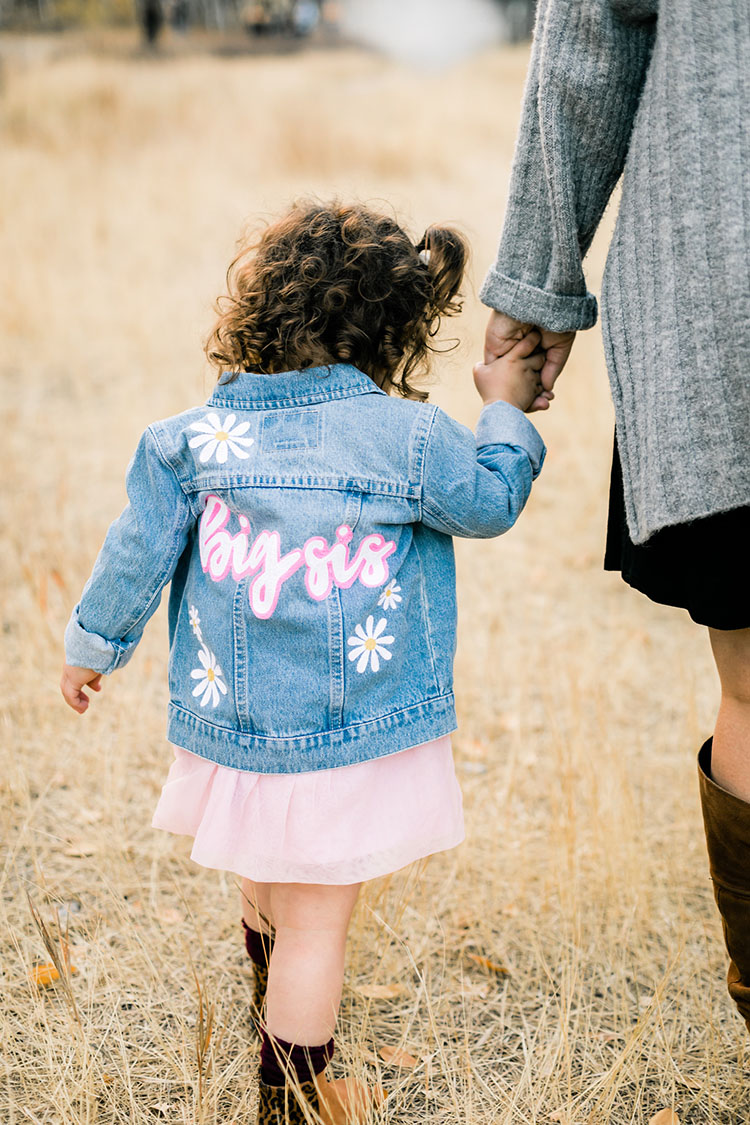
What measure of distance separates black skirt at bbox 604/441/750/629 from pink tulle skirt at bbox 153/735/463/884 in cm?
44

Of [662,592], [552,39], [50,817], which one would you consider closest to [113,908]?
[50,817]

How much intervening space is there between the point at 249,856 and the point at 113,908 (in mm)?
863

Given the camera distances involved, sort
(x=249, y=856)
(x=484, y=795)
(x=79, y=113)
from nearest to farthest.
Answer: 1. (x=249, y=856)
2. (x=484, y=795)
3. (x=79, y=113)

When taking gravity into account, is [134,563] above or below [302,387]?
below

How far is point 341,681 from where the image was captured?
1.43 meters

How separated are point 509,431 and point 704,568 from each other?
40 cm

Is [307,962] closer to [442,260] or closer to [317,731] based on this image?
[317,731]

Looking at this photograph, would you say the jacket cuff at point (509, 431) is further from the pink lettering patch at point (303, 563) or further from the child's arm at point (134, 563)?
the child's arm at point (134, 563)

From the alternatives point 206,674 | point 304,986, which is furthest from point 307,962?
point 206,674

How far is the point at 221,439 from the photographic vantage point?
147 centimetres

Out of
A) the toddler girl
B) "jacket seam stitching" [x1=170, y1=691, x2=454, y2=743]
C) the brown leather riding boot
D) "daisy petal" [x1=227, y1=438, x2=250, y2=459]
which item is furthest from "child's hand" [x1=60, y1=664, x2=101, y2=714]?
the brown leather riding boot

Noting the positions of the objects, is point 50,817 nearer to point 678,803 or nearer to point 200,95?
point 678,803

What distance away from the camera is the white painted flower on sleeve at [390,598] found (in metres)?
1.45

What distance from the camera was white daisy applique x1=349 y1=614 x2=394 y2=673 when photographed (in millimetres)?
1435
